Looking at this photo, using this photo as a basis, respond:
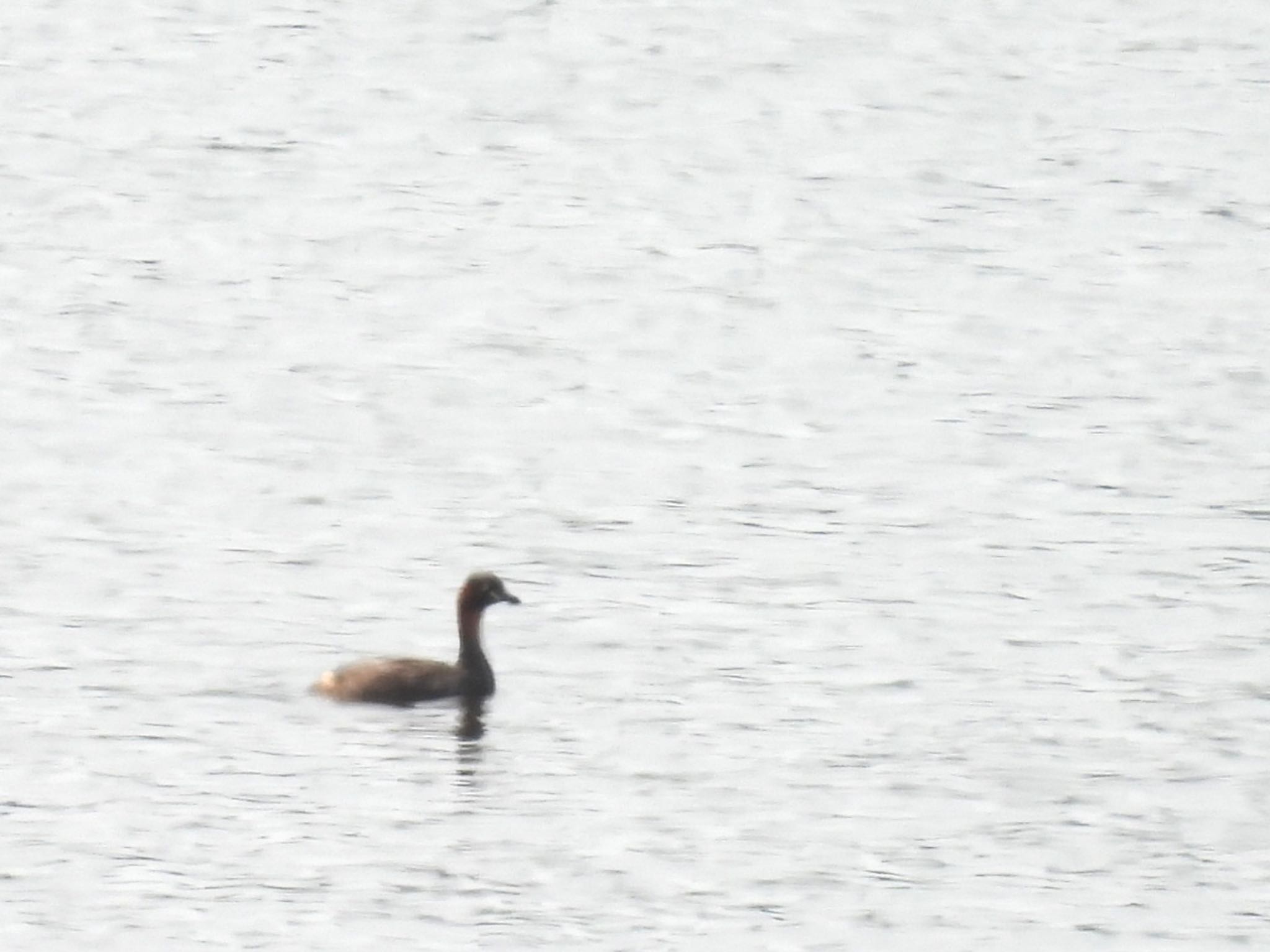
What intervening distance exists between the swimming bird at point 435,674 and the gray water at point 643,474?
0.15 meters

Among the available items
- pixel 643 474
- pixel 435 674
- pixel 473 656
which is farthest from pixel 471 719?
pixel 643 474

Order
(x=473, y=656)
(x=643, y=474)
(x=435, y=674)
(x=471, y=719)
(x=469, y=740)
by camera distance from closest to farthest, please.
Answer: (x=469, y=740), (x=471, y=719), (x=435, y=674), (x=473, y=656), (x=643, y=474)

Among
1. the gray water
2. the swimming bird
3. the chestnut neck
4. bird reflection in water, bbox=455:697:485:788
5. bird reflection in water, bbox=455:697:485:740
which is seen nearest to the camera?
the gray water

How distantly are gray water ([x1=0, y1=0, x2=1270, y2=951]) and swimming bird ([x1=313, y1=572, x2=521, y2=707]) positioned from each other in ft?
0.50

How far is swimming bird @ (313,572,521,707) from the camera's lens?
18.3m

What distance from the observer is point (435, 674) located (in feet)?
61.3

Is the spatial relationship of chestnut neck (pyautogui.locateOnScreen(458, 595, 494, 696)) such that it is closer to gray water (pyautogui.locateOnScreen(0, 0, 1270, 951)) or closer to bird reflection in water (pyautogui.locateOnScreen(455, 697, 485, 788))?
bird reflection in water (pyautogui.locateOnScreen(455, 697, 485, 788))

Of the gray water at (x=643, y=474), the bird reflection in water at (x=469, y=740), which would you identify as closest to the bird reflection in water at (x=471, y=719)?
the bird reflection in water at (x=469, y=740)

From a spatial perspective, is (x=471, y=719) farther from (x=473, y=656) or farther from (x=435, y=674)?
(x=473, y=656)

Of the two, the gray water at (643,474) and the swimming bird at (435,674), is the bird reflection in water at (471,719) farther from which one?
the gray water at (643,474)

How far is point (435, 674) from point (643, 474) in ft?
17.8

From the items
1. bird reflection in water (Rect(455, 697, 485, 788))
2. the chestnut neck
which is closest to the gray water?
bird reflection in water (Rect(455, 697, 485, 788))

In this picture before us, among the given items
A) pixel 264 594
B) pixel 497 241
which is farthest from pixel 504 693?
pixel 497 241

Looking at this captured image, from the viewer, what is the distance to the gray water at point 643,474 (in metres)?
15.9
